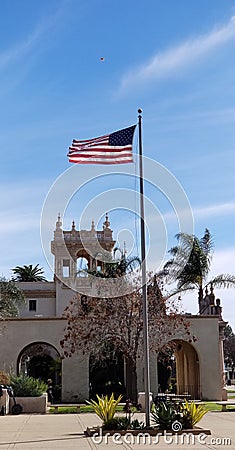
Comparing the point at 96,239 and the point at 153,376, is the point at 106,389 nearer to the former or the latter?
the point at 153,376

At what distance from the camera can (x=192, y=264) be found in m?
49.0

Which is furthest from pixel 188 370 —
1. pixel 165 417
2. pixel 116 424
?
pixel 116 424

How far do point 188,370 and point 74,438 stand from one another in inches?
1121

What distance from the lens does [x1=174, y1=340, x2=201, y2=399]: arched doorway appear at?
133 feet

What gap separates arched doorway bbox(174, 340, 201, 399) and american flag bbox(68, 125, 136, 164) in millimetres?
23135

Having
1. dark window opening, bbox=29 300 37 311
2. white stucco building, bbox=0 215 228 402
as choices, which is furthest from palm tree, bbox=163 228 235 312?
dark window opening, bbox=29 300 37 311

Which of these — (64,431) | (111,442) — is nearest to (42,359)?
(64,431)

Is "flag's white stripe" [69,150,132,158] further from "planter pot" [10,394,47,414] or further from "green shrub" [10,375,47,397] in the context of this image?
"green shrub" [10,375,47,397]

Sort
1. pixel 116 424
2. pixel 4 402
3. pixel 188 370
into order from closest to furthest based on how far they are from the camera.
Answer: pixel 116 424, pixel 4 402, pixel 188 370

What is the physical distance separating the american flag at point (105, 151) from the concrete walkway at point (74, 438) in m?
7.03

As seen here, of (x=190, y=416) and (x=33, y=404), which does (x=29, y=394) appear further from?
(x=190, y=416)

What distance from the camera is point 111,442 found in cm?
1554

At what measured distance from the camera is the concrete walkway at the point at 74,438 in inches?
583

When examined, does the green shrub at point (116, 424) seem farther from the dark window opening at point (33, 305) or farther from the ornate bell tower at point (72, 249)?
the dark window opening at point (33, 305)
